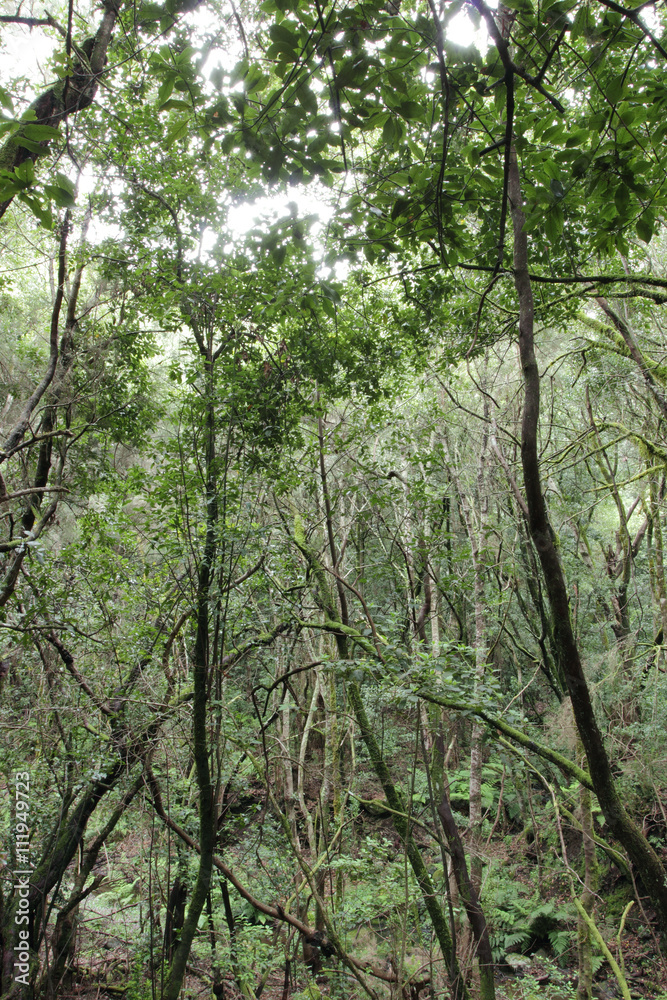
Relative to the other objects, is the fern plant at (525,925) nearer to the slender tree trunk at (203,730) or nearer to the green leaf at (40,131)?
the slender tree trunk at (203,730)

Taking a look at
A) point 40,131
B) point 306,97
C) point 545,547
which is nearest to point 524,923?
point 545,547

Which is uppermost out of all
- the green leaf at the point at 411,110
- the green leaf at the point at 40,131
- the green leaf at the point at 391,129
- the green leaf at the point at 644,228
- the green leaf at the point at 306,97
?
the green leaf at the point at 391,129

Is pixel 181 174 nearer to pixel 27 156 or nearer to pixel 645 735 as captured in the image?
pixel 27 156

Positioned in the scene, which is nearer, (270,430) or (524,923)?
(270,430)

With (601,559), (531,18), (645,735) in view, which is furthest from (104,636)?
(601,559)

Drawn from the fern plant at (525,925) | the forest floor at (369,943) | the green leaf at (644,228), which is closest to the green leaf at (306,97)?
the green leaf at (644,228)

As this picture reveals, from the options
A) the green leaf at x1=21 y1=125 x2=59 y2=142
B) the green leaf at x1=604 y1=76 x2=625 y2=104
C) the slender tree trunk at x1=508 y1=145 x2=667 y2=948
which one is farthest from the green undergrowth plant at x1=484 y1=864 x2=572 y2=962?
the green leaf at x1=21 y1=125 x2=59 y2=142

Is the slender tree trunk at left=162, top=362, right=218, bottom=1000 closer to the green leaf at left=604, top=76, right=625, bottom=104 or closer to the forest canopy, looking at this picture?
the forest canopy

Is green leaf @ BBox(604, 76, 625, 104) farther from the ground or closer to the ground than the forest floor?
farther from the ground

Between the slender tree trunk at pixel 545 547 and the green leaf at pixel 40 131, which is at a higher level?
the green leaf at pixel 40 131

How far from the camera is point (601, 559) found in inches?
435

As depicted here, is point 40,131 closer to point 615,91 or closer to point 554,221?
point 554,221

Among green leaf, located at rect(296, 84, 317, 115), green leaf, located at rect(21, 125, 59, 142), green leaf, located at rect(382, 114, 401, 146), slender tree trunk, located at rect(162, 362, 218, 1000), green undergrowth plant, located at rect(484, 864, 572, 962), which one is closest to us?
green leaf, located at rect(21, 125, 59, 142)

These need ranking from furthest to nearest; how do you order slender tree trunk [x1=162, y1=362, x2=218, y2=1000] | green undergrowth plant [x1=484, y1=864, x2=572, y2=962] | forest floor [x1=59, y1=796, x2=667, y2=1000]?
green undergrowth plant [x1=484, y1=864, x2=572, y2=962] < forest floor [x1=59, y1=796, x2=667, y2=1000] < slender tree trunk [x1=162, y1=362, x2=218, y2=1000]
